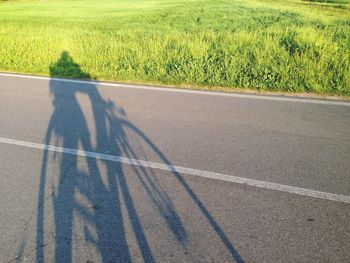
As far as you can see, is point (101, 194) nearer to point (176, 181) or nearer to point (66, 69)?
point (176, 181)

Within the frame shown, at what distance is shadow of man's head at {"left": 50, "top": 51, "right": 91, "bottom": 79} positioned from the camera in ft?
28.0

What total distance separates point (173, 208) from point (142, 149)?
4.68 feet

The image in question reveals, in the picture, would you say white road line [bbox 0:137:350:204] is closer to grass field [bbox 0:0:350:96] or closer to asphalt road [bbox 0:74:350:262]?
asphalt road [bbox 0:74:350:262]

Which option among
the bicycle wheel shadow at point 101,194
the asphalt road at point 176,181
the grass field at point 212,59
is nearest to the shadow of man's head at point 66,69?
the grass field at point 212,59

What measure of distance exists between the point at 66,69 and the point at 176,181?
6660 mm

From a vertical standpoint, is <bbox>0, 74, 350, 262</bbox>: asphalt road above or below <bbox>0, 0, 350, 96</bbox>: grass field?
below

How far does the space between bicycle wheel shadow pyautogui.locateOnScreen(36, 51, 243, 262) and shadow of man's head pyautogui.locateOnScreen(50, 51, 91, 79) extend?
312cm

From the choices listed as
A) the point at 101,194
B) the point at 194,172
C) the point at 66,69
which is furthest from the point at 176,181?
the point at 66,69

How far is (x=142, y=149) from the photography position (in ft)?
14.7

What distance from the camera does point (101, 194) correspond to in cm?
348

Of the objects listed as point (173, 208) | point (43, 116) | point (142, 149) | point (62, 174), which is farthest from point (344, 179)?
point (43, 116)

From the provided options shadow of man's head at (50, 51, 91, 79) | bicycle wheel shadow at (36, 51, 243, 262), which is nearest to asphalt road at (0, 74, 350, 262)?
bicycle wheel shadow at (36, 51, 243, 262)

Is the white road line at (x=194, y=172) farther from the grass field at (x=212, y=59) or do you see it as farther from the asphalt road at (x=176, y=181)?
the grass field at (x=212, y=59)

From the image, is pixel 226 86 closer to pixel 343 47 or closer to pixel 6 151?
pixel 343 47
